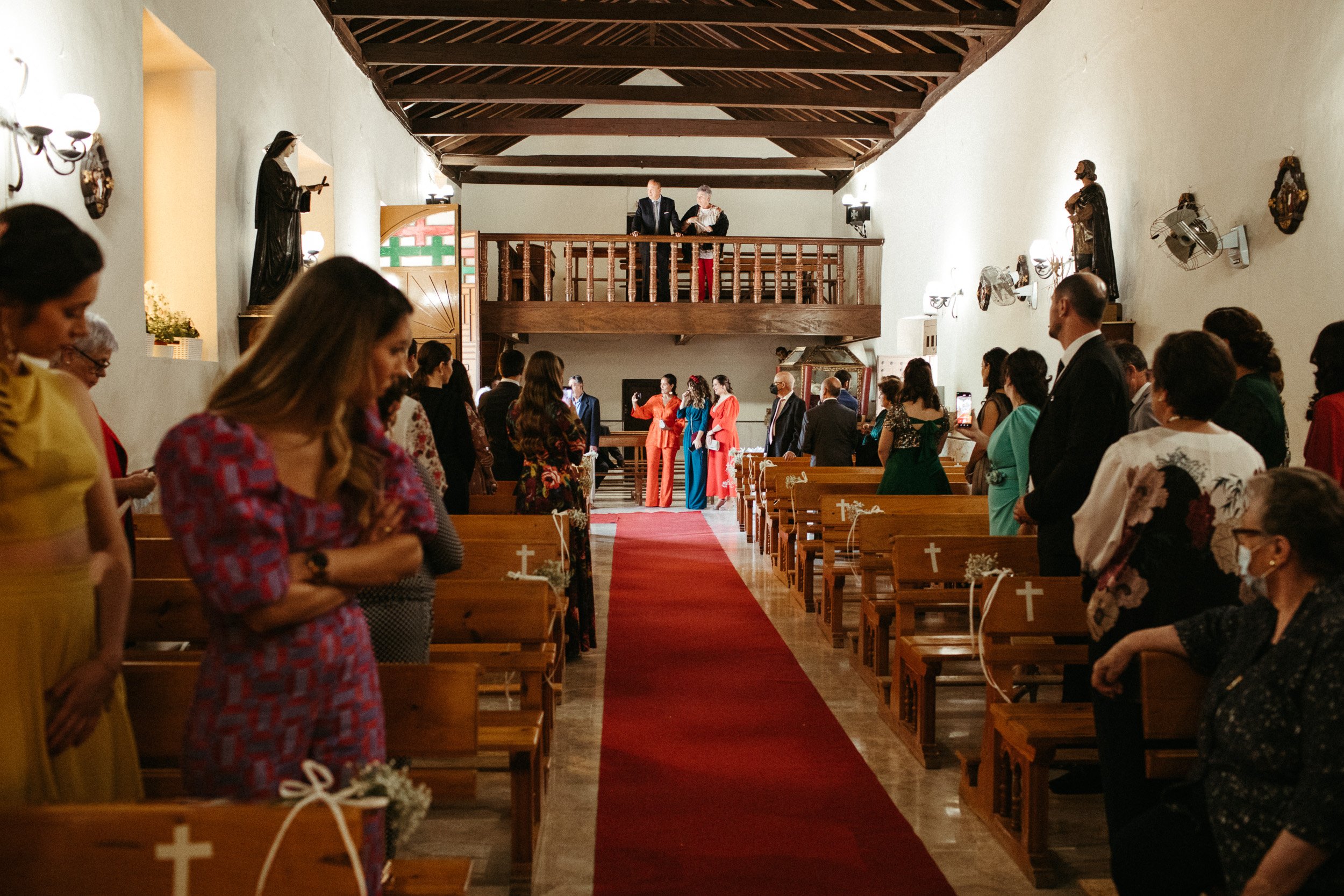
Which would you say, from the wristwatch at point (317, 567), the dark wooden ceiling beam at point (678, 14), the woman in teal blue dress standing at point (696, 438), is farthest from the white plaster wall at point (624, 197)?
the wristwatch at point (317, 567)

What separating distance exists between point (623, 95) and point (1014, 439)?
9.09 meters

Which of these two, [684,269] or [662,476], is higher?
[684,269]

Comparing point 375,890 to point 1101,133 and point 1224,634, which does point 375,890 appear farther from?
point 1101,133

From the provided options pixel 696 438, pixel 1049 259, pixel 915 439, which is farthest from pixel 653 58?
pixel 915 439

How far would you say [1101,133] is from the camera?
8.10 meters

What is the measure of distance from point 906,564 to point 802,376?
36.0ft

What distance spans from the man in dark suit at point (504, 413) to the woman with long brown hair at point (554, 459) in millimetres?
226

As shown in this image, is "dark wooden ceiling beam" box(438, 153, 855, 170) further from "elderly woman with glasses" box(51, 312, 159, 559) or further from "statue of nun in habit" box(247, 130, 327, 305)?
"elderly woman with glasses" box(51, 312, 159, 559)

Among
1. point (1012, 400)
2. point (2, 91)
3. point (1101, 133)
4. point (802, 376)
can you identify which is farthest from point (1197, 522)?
point (802, 376)

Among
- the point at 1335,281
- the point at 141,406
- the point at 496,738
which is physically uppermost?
the point at 1335,281

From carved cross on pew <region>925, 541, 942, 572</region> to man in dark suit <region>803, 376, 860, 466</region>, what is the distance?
454 centimetres

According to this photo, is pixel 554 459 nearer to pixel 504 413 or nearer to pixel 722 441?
pixel 504 413

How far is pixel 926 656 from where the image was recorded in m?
3.96

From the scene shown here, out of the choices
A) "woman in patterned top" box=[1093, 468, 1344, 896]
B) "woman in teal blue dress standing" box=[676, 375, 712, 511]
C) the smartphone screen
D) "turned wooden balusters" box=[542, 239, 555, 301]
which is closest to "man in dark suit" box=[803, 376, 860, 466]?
the smartphone screen
